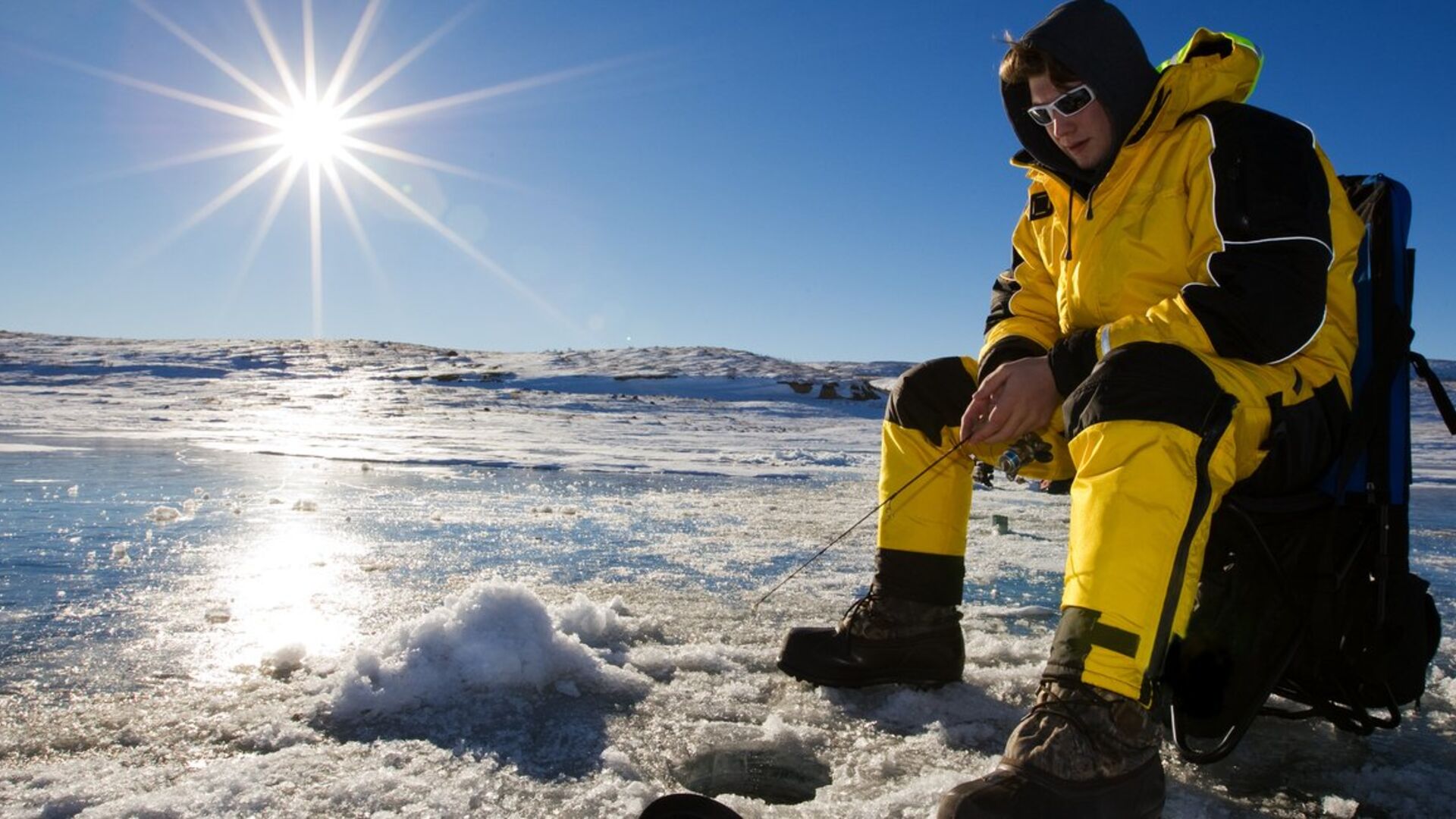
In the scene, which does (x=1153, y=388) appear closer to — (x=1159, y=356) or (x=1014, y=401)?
(x=1159, y=356)

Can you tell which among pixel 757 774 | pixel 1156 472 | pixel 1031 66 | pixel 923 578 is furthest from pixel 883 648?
pixel 1031 66

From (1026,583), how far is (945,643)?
149cm

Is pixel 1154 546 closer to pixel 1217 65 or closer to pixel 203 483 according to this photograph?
pixel 1217 65

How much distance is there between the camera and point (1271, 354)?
1.50 metres

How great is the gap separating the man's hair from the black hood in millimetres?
35

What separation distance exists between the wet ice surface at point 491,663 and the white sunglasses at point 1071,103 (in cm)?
131

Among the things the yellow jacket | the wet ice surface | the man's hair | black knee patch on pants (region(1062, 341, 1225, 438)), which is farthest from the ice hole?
the man's hair

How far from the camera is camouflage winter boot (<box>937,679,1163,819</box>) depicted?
126cm

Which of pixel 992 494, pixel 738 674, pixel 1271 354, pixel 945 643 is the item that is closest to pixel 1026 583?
pixel 945 643

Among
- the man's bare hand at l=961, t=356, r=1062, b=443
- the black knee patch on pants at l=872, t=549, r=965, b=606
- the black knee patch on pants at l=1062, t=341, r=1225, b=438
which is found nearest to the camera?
the black knee patch on pants at l=1062, t=341, r=1225, b=438

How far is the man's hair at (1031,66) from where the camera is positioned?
6.43 ft

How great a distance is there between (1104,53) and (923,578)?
4.09ft

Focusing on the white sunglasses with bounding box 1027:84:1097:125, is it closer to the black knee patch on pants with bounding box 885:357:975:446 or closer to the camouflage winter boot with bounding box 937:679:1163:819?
the black knee patch on pants with bounding box 885:357:975:446

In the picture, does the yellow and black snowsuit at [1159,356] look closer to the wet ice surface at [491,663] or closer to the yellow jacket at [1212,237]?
the yellow jacket at [1212,237]
